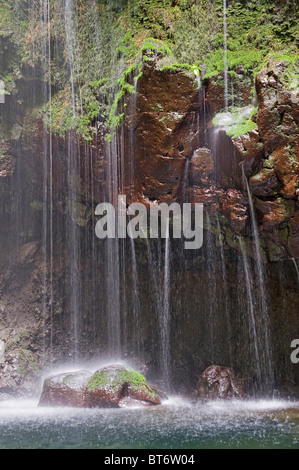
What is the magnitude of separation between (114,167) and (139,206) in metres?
1.26

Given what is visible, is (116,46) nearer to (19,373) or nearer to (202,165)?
(202,165)

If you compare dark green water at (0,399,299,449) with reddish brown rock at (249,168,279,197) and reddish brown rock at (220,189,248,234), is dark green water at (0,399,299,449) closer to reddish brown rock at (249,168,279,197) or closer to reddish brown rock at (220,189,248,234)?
reddish brown rock at (220,189,248,234)

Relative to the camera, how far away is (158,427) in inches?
297

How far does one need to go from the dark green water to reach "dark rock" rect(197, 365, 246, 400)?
0.63m

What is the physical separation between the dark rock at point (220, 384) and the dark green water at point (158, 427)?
626mm

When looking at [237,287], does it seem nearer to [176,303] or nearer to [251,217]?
[176,303]

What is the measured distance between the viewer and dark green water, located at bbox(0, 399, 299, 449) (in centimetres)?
668

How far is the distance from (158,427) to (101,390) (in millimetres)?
2245

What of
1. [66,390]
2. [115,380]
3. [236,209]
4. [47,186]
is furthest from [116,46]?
[66,390]

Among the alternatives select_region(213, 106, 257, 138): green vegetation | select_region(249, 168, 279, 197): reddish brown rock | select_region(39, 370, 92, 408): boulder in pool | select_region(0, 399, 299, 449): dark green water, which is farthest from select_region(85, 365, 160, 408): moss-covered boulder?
select_region(213, 106, 257, 138): green vegetation

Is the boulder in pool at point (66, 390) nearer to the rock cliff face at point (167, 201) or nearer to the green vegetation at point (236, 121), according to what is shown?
the rock cliff face at point (167, 201)

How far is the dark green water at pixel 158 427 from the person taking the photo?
6.68m

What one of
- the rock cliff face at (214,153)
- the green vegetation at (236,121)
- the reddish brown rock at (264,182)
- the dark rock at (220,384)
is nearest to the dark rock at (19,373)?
the dark rock at (220,384)

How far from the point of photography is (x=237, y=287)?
11.8 m
